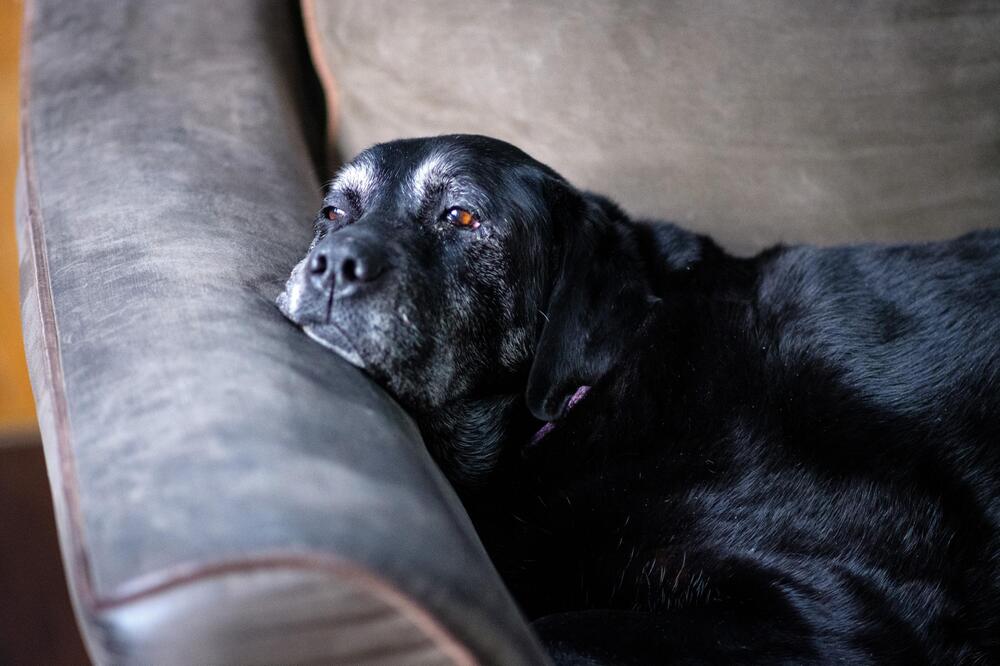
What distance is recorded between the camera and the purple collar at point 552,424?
1457mm

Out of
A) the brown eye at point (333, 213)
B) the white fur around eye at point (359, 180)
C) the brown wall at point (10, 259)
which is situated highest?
the white fur around eye at point (359, 180)

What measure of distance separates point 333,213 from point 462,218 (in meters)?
0.24

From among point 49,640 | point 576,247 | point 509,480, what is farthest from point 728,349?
point 49,640

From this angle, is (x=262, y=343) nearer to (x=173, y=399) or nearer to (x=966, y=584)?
(x=173, y=399)

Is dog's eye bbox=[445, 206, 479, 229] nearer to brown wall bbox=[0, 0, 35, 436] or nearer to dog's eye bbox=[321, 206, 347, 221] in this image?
dog's eye bbox=[321, 206, 347, 221]

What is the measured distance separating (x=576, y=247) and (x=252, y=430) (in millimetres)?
750

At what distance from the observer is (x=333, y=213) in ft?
5.34

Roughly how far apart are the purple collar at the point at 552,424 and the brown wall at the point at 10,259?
5.91 ft

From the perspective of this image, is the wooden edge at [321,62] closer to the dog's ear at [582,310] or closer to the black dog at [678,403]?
the black dog at [678,403]

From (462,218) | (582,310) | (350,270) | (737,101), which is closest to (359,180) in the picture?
(462,218)

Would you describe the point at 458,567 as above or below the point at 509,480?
above

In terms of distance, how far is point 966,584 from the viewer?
130 cm

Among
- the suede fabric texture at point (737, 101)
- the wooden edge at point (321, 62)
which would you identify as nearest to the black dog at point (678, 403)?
the suede fabric texture at point (737, 101)

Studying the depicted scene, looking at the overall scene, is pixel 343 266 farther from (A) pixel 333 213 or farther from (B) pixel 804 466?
(B) pixel 804 466
